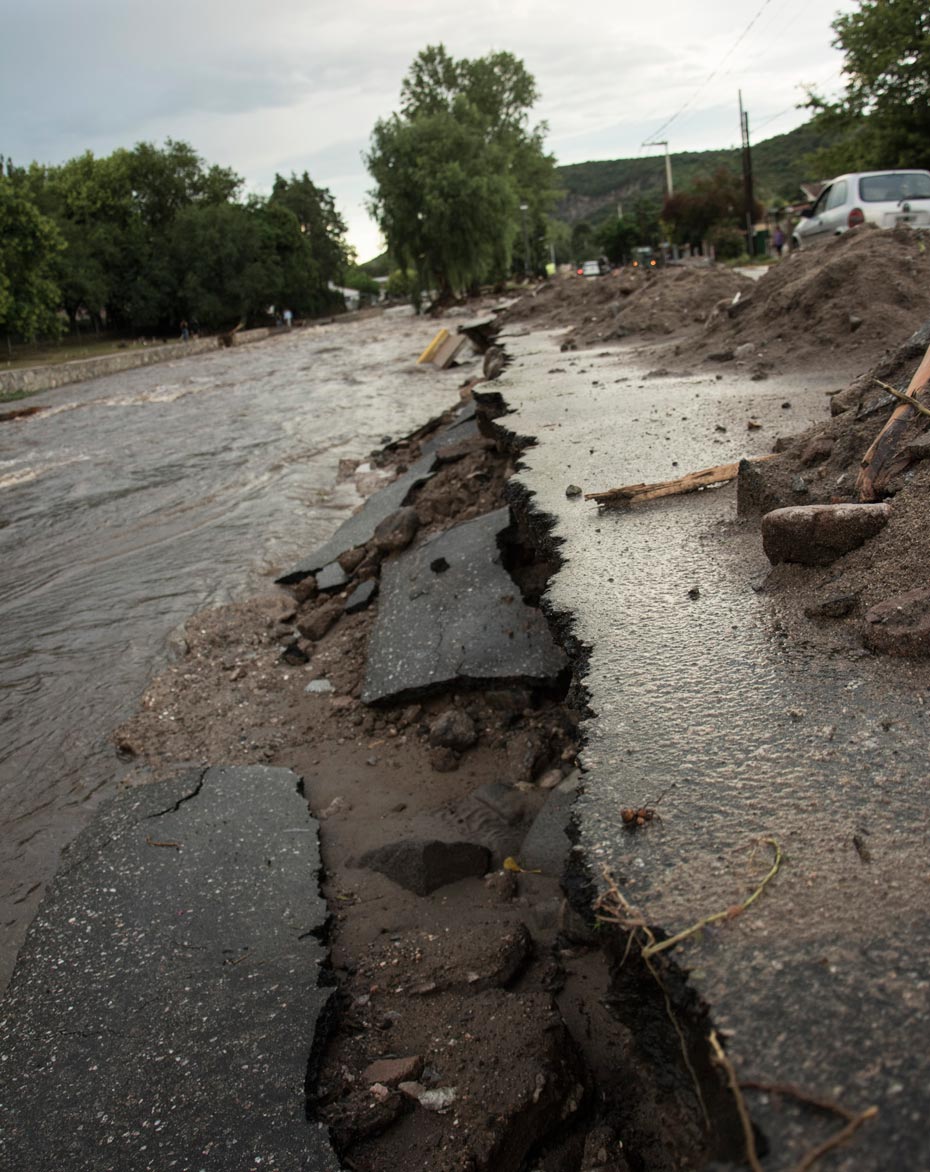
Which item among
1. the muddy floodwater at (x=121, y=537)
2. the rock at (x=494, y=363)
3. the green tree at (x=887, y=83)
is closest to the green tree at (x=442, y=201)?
the green tree at (x=887, y=83)

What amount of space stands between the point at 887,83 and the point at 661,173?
168133 millimetres

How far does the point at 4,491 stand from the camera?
455 inches

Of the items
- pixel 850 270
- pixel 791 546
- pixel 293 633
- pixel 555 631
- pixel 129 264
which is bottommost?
pixel 293 633

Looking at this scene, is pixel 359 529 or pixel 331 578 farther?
pixel 359 529

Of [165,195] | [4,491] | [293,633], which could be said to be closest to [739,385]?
[293,633]

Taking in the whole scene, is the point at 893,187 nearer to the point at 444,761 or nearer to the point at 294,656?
the point at 294,656

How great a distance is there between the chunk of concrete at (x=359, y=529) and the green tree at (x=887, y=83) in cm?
2248

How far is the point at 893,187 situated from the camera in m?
11.5

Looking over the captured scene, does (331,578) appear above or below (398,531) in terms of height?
below

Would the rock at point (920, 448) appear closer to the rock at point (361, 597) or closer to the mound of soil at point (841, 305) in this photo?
the rock at point (361, 597)

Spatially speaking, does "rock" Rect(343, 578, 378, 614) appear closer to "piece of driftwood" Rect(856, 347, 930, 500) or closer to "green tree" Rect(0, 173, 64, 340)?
"piece of driftwood" Rect(856, 347, 930, 500)

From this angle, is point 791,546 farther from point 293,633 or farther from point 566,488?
point 293,633

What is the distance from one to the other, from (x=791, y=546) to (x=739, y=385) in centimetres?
409

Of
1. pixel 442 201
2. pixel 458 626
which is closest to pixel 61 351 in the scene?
pixel 442 201
